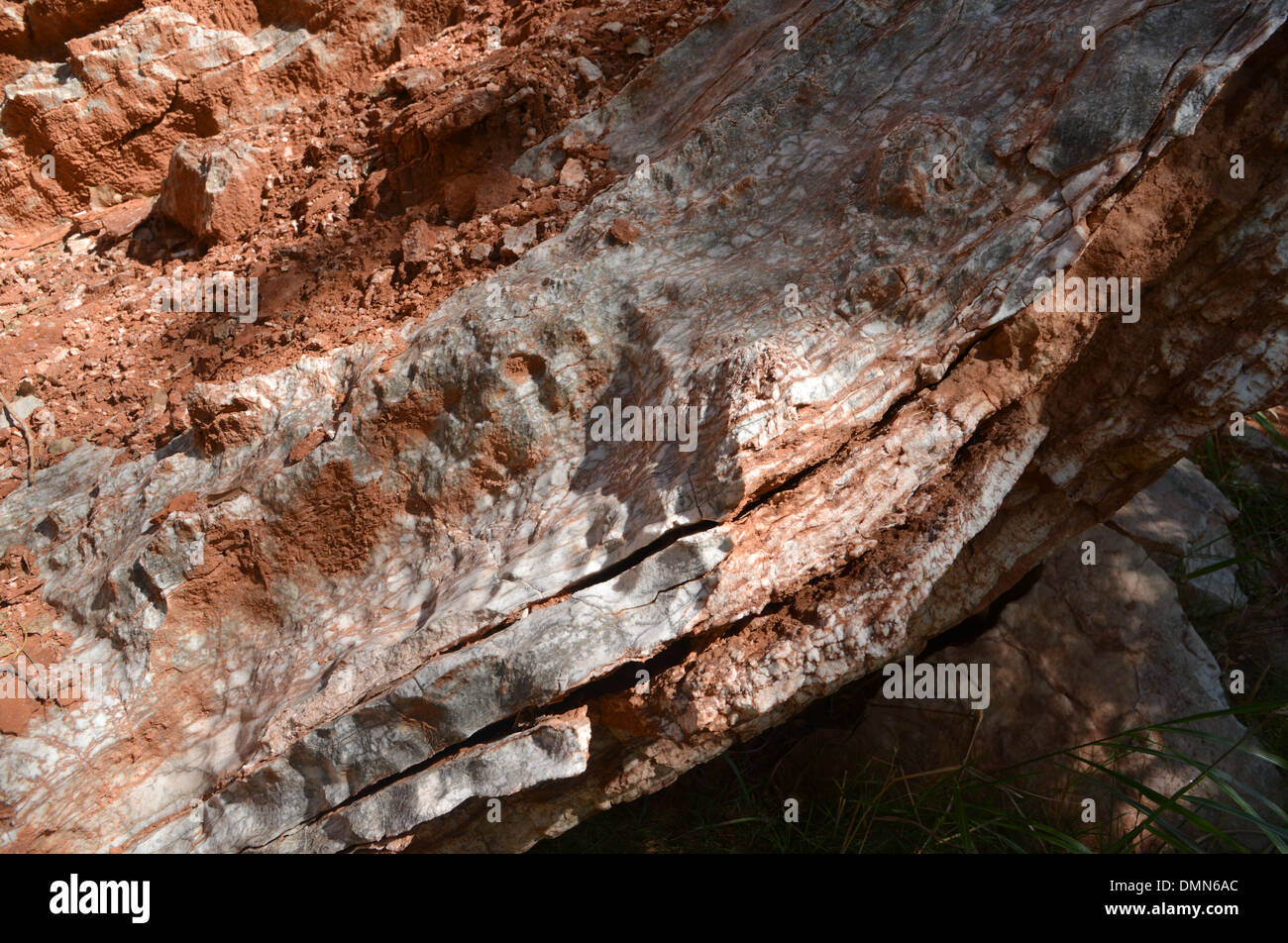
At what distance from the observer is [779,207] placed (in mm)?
2896

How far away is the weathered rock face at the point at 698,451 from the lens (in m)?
2.29

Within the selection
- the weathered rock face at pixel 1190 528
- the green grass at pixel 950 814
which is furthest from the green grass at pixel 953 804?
the weathered rock face at pixel 1190 528

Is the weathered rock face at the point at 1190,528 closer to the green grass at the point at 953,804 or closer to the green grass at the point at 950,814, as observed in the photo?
the green grass at the point at 953,804

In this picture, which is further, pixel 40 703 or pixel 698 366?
pixel 40 703

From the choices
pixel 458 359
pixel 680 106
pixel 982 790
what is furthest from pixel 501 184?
pixel 982 790

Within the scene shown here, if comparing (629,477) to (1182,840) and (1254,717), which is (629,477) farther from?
(1254,717)

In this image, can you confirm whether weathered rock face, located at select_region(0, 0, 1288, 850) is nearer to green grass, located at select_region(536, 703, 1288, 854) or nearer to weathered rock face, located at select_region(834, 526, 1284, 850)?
weathered rock face, located at select_region(834, 526, 1284, 850)

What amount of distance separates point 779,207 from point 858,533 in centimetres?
118

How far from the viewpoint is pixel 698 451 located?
7.73 feet

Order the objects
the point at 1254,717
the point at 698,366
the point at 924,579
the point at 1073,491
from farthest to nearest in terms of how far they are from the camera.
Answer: the point at 1254,717 → the point at 1073,491 → the point at 698,366 → the point at 924,579

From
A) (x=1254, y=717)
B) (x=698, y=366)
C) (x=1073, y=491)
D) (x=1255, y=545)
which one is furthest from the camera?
(x=1255, y=545)

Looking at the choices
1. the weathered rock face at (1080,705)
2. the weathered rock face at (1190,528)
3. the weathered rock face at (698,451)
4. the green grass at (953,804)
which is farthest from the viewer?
the weathered rock face at (1190,528)

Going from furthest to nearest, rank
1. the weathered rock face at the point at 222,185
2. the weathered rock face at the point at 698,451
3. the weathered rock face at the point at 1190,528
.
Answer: the weathered rock face at the point at 222,185
the weathered rock face at the point at 1190,528
the weathered rock face at the point at 698,451

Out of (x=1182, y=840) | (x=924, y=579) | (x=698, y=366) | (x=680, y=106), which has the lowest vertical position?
(x=1182, y=840)
